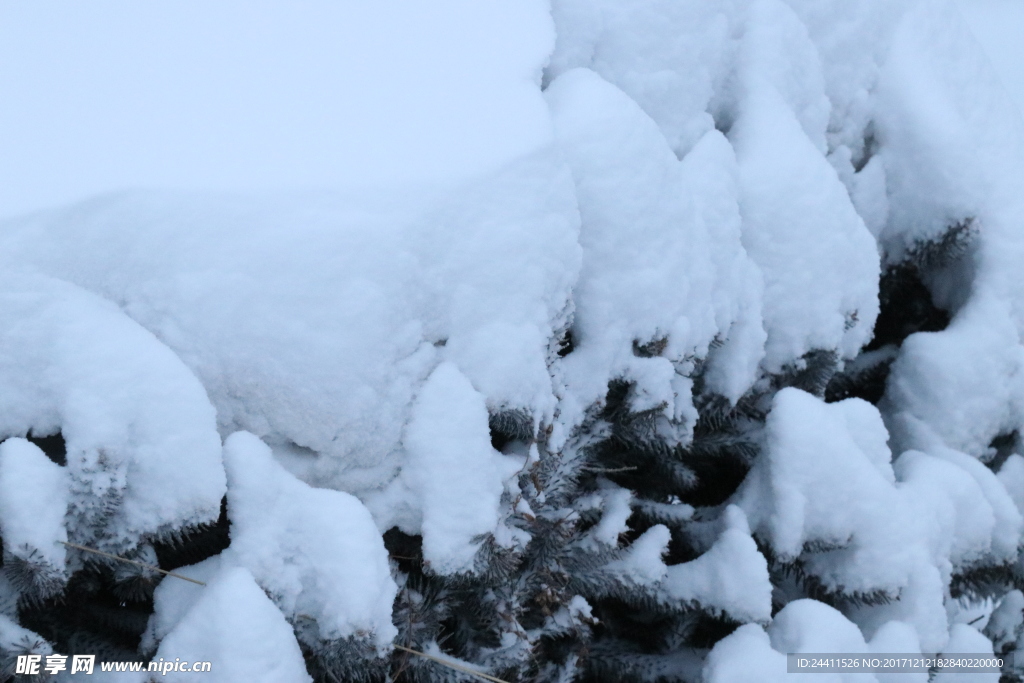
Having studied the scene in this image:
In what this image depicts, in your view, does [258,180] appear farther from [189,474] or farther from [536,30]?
[536,30]

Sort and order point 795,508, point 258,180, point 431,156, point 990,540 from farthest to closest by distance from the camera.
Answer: point 990,540, point 795,508, point 431,156, point 258,180

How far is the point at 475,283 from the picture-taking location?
1621 millimetres

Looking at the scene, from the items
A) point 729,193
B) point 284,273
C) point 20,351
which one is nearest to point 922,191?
point 729,193

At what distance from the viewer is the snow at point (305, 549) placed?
1376 mm

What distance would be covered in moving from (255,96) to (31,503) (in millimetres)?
858

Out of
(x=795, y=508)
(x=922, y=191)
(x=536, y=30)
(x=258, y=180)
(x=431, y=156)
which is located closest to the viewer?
(x=258, y=180)

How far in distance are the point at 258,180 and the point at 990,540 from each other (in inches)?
96.1

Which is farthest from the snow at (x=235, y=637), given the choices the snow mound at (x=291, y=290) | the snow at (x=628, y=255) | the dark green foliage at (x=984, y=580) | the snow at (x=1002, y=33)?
the snow at (x=1002, y=33)

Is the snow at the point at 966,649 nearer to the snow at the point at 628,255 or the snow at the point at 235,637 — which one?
the snow at the point at 628,255

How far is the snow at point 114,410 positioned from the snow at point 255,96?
0.24m

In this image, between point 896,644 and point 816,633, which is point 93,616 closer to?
point 816,633

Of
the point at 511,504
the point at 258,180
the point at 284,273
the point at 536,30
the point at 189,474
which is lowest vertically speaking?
the point at 511,504

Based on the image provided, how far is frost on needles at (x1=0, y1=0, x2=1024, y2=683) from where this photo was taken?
1.37m

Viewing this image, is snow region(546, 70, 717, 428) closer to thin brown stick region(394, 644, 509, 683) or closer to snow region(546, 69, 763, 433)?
snow region(546, 69, 763, 433)
